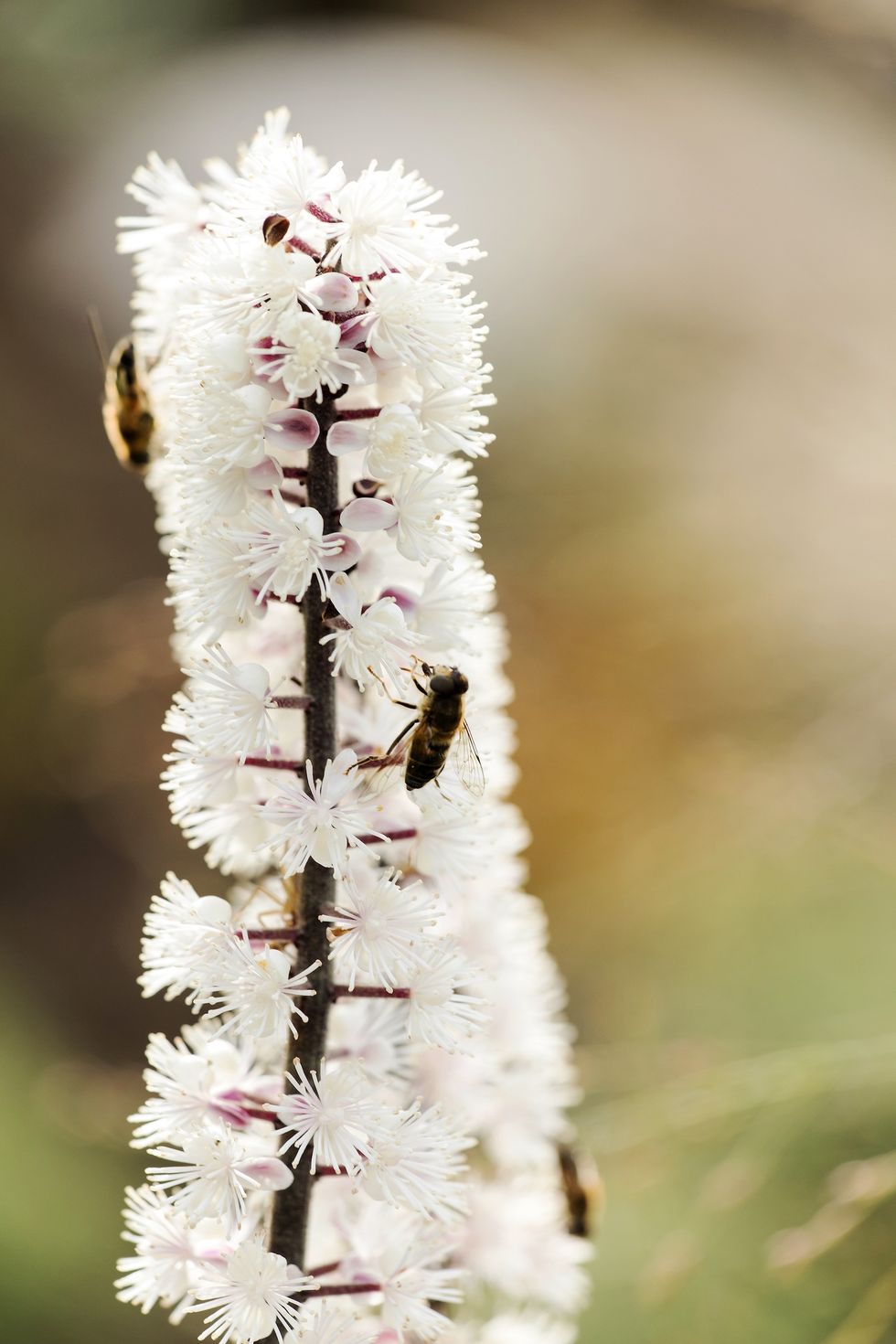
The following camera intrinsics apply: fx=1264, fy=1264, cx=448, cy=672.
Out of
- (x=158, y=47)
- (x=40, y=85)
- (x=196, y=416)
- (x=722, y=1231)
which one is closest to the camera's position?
(x=196, y=416)

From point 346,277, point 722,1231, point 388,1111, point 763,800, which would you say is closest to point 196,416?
point 346,277

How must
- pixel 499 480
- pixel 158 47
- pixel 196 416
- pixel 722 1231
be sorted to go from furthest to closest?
pixel 158 47 → pixel 499 480 → pixel 722 1231 → pixel 196 416

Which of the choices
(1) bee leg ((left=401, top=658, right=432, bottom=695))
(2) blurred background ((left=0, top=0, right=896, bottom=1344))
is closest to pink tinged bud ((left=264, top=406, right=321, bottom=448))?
(1) bee leg ((left=401, top=658, right=432, bottom=695))

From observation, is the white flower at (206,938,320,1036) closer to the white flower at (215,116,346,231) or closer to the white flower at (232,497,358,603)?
the white flower at (232,497,358,603)

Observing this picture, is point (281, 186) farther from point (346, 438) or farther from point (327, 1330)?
point (327, 1330)

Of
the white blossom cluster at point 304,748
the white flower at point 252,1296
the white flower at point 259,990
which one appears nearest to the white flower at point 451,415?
the white blossom cluster at point 304,748

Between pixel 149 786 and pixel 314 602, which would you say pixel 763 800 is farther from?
pixel 149 786

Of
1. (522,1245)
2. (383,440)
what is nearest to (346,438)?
(383,440)

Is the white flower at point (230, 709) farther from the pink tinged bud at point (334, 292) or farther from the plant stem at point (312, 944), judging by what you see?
the pink tinged bud at point (334, 292)
